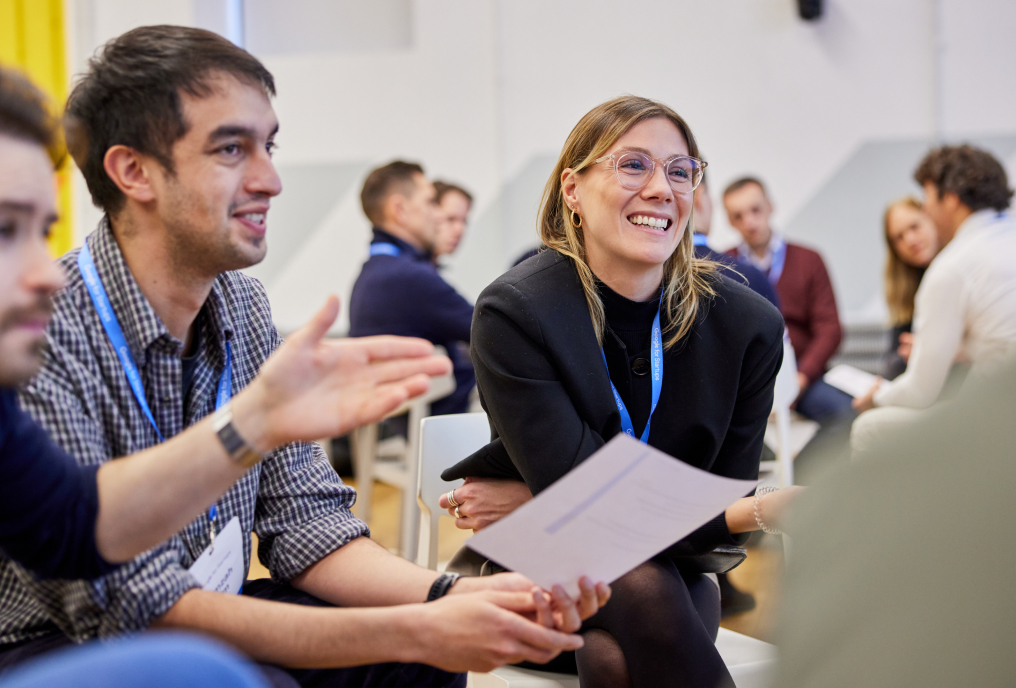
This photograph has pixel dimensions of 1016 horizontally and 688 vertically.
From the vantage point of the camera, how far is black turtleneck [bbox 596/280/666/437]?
1605 mm

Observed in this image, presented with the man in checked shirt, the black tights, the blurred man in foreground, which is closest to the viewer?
the blurred man in foreground

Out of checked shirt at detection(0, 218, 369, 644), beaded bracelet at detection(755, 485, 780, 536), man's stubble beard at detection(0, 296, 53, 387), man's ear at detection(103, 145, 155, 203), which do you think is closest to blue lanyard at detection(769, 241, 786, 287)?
beaded bracelet at detection(755, 485, 780, 536)

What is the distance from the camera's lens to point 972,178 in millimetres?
3213

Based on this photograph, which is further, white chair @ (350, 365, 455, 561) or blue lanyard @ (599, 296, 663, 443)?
white chair @ (350, 365, 455, 561)

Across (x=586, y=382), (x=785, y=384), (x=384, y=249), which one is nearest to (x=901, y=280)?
(x=785, y=384)

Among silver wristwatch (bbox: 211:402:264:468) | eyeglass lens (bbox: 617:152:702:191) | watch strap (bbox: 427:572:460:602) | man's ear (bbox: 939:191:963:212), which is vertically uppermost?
eyeglass lens (bbox: 617:152:702:191)

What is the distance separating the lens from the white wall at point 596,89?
219 inches

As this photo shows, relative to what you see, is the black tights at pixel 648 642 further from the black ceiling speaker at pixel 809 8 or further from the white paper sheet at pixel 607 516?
the black ceiling speaker at pixel 809 8

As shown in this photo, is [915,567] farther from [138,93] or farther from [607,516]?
[138,93]

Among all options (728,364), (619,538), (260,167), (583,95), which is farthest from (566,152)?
(583,95)

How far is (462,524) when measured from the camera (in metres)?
1.65

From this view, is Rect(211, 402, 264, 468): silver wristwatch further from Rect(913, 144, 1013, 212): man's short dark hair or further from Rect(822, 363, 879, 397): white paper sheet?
Rect(913, 144, 1013, 212): man's short dark hair

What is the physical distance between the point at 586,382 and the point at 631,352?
13cm

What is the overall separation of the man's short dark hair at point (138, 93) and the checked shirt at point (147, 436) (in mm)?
120
